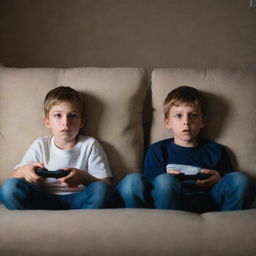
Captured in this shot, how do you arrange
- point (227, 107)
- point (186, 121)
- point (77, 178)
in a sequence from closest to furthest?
point (77, 178), point (186, 121), point (227, 107)

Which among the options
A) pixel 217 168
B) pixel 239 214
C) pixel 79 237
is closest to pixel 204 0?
pixel 217 168

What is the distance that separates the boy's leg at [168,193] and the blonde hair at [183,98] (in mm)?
401

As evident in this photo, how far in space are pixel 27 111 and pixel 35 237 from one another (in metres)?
0.81

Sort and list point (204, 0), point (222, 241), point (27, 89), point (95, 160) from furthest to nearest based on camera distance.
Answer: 1. point (204, 0)
2. point (27, 89)
3. point (95, 160)
4. point (222, 241)

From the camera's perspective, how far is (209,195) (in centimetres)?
181

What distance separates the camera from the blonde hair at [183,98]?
1922 millimetres

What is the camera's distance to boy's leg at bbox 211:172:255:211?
1690 millimetres

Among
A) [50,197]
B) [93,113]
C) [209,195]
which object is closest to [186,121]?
[209,195]

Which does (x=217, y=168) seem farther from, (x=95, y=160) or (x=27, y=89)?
(x=27, y=89)

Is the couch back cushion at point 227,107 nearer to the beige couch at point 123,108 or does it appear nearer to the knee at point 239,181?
the beige couch at point 123,108

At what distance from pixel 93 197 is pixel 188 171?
1.59ft

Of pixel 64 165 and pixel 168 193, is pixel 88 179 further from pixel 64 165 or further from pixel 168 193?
pixel 168 193

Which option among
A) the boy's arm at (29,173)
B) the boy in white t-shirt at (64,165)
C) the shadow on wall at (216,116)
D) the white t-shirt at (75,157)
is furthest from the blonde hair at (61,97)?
the shadow on wall at (216,116)

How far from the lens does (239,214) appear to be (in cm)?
149
